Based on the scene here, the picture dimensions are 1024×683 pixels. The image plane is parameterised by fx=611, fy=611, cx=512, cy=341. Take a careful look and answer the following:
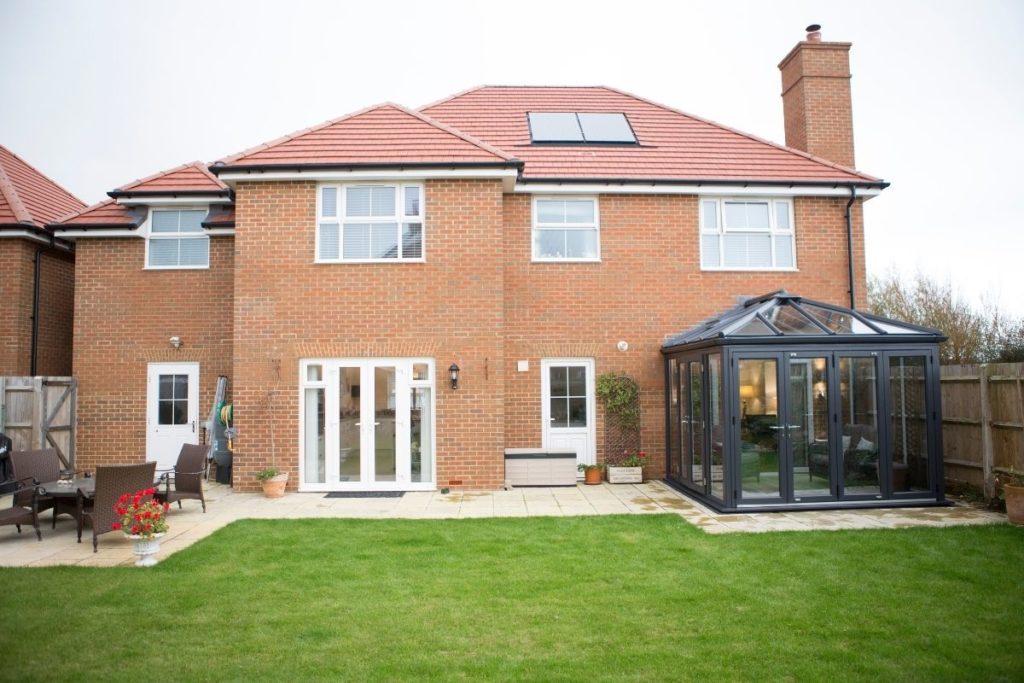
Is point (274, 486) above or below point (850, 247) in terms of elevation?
below

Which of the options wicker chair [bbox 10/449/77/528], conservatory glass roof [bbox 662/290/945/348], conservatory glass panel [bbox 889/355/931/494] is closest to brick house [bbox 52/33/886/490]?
conservatory glass roof [bbox 662/290/945/348]

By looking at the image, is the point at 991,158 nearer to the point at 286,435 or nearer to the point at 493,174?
the point at 493,174

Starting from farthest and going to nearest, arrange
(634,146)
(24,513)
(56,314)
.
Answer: (56,314) → (634,146) → (24,513)

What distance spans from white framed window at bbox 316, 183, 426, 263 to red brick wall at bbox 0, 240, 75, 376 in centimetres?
664

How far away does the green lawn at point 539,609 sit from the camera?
4.07 meters

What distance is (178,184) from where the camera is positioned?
39.3 ft

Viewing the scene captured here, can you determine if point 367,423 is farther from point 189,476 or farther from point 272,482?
point 189,476

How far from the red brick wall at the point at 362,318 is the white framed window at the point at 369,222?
0.17 m

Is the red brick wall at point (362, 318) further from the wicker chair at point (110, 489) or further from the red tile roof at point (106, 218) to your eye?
the red tile roof at point (106, 218)

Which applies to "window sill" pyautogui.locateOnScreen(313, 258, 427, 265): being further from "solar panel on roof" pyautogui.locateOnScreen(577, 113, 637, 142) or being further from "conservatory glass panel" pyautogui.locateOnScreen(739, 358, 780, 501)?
"conservatory glass panel" pyautogui.locateOnScreen(739, 358, 780, 501)

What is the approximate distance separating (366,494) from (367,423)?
117 centimetres

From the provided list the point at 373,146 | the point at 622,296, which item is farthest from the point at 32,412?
the point at 622,296

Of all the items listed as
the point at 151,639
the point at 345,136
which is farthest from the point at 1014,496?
the point at 345,136

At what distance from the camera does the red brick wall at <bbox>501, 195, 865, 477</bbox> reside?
38.1 feet
